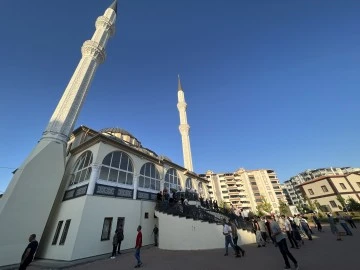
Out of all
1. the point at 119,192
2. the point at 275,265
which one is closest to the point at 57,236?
the point at 119,192

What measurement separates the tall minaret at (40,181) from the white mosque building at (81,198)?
4 cm

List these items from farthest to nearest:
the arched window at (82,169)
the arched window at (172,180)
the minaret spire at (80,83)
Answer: the arched window at (172,180) < the minaret spire at (80,83) < the arched window at (82,169)

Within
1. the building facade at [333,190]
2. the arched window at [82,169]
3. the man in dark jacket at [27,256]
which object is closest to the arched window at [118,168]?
the arched window at [82,169]

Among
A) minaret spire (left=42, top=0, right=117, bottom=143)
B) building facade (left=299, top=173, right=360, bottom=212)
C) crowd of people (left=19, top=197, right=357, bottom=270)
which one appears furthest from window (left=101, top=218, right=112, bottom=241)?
building facade (left=299, top=173, right=360, bottom=212)

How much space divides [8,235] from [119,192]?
6.24 metres

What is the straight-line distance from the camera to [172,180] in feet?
67.3

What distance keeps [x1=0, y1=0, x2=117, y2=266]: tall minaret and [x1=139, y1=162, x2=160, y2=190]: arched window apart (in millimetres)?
6031

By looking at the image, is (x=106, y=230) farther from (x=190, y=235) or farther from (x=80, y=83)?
(x=80, y=83)

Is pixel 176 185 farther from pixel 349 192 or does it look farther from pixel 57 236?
pixel 349 192

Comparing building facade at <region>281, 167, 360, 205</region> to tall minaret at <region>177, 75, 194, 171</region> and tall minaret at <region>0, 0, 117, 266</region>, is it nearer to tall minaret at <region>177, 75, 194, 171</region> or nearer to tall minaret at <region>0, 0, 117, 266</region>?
tall minaret at <region>177, 75, 194, 171</region>

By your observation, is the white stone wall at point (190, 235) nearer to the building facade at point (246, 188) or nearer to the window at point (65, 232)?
the window at point (65, 232)

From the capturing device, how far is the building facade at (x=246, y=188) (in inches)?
2697

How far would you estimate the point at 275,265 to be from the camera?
244 inches

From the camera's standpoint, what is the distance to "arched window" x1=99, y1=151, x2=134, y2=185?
46.0 ft
